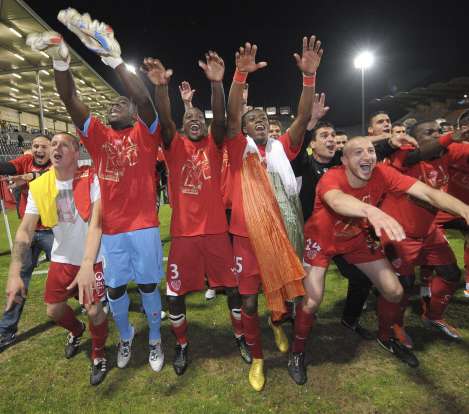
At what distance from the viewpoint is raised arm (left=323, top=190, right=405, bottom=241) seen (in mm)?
2012

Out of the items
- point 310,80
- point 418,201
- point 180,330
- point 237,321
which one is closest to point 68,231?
point 180,330

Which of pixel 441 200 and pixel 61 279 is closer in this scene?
pixel 441 200

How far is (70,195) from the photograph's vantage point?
3.21 m

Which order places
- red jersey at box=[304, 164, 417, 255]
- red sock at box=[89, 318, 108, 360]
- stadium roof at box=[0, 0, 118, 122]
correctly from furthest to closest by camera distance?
stadium roof at box=[0, 0, 118, 122] < red sock at box=[89, 318, 108, 360] < red jersey at box=[304, 164, 417, 255]

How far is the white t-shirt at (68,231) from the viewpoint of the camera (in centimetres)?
317

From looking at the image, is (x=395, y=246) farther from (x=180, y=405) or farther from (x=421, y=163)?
(x=180, y=405)

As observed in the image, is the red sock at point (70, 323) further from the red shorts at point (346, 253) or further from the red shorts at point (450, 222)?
the red shorts at point (450, 222)

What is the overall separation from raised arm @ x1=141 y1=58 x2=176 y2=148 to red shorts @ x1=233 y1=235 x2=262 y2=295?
1.26m

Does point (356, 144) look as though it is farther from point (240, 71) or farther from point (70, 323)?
point (70, 323)

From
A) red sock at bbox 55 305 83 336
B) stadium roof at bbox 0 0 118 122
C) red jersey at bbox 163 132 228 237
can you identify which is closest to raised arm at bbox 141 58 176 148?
red jersey at bbox 163 132 228 237

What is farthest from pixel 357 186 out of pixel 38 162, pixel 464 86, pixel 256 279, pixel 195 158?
pixel 464 86

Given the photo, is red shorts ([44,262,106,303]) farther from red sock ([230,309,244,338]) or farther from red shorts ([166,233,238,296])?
red sock ([230,309,244,338])

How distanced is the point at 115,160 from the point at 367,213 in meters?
2.21

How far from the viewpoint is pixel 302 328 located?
3.04 metres
